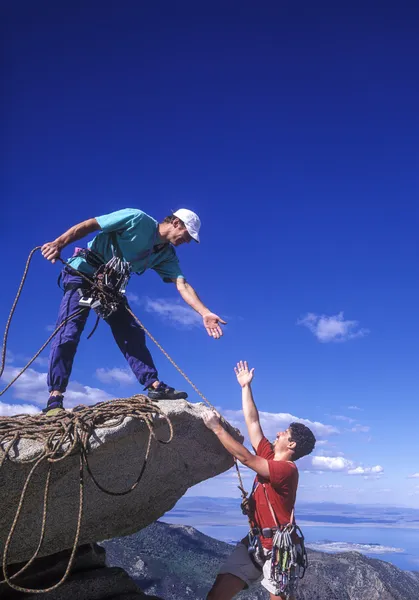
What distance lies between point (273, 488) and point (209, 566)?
1261cm

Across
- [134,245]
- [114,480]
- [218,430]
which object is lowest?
[114,480]

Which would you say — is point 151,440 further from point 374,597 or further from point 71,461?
point 374,597

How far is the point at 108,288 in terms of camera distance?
7.61 m

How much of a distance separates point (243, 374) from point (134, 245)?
2.58 metres

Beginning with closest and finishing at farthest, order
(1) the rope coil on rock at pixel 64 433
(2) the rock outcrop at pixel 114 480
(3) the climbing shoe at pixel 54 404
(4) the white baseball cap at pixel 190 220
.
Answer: (1) the rope coil on rock at pixel 64 433, (2) the rock outcrop at pixel 114 480, (3) the climbing shoe at pixel 54 404, (4) the white baseball cap at pixel 190 220

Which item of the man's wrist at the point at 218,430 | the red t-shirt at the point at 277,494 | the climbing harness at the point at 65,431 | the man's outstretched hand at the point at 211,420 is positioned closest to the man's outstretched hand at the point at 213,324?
the climbing harness at the point at 65,431

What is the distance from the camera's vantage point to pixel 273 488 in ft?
21.7

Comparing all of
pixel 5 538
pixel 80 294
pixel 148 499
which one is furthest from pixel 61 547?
pixel 80 294

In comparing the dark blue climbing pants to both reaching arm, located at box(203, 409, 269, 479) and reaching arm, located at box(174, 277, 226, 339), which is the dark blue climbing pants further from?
reaching arm, located at box(203, 409, 269, 479)

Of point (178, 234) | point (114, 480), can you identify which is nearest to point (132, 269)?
point (178, 234)

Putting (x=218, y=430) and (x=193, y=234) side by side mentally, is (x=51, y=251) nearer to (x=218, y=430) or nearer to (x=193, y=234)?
(x=193, y=234)

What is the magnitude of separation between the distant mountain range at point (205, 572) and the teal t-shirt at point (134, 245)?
33.1 feet

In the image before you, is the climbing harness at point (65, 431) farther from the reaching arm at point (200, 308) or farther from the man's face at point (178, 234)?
the man's face at point (178, 234)

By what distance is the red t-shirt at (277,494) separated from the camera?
6.52 m
